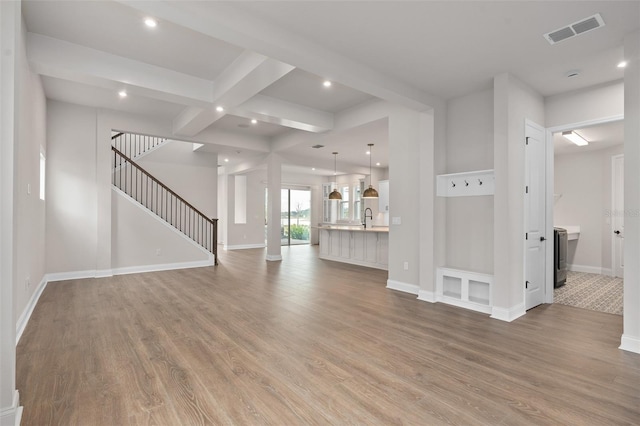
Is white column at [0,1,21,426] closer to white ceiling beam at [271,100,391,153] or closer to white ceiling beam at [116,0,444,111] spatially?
white ceiling beam at [116,0,444,111]

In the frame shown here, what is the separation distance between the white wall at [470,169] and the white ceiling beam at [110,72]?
3656 mm

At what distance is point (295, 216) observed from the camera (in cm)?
1301

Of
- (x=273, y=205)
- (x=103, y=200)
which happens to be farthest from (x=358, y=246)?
(x=103, y=200)

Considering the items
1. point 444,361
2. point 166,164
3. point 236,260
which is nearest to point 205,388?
point 444,361

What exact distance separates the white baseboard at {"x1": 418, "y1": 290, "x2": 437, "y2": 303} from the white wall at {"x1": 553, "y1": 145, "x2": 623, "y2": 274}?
4.65 meters

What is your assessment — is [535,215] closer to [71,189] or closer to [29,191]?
[29,191]

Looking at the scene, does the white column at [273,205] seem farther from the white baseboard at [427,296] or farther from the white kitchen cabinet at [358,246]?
the white baseboard at [427,296]

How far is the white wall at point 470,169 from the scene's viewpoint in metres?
4.27

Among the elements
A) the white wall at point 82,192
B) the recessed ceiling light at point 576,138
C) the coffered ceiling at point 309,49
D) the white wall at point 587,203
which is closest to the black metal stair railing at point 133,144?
the white wall at point 82,192

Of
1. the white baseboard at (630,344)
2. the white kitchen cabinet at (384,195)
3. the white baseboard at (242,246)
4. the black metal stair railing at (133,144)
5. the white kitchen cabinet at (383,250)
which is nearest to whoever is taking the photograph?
the white baseboard at (630,344)

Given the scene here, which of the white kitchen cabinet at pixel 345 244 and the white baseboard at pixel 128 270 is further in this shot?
the white kitchen cabinet at pixel 345 244

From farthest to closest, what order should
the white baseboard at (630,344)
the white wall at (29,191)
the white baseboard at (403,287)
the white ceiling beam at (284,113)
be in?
the white ceiling beam at (284,113)
the white baseboard at (403,287)
the white wall at (29,191)
the white baseboard at (630,344)

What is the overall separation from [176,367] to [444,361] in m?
2.17

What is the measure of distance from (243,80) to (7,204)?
286cm
